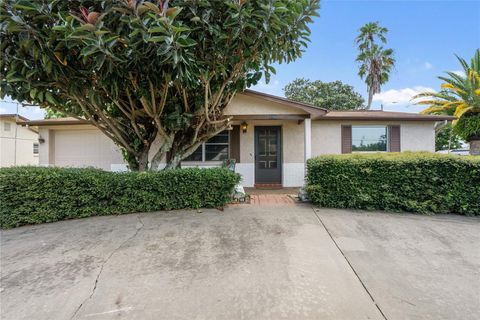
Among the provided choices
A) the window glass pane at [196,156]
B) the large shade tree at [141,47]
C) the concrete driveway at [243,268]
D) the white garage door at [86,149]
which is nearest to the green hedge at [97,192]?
the concrete driveway at [243,268]

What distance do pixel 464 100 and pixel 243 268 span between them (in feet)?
44.4

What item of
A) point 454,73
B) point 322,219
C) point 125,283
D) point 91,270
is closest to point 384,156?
point 322,219

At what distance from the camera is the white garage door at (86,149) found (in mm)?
9523

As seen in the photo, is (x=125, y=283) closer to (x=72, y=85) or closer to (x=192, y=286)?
(x=192, y=286)

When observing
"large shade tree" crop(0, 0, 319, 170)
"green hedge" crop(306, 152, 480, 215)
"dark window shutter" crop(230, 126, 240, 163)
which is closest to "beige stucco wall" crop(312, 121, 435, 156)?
"dark window shutter" crop(230, 126, 240, 163)

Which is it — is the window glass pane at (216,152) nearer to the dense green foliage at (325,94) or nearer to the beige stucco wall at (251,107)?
the beige stucco wall at (251,107)

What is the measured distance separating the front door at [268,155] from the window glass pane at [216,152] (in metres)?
1.24

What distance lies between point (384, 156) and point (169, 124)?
547 cm

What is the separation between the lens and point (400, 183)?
17.3 feet

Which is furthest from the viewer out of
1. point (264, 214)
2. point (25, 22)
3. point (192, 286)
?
point (264, 214)

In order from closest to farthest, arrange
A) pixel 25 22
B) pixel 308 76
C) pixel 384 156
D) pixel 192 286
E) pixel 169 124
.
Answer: pixel 192 286, pixel 25 22, pixel 384 156, pixel 169 124, pixel 308 76

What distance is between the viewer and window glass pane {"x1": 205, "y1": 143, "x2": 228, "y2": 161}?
885 cm

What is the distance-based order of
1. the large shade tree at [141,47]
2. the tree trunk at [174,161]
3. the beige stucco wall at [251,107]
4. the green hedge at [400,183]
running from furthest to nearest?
the beige stucco wall at [251,107], the tree trunk at [174,161], the green hedge at [400,183], the large shade tree at [141,47]

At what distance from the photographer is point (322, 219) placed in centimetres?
486
